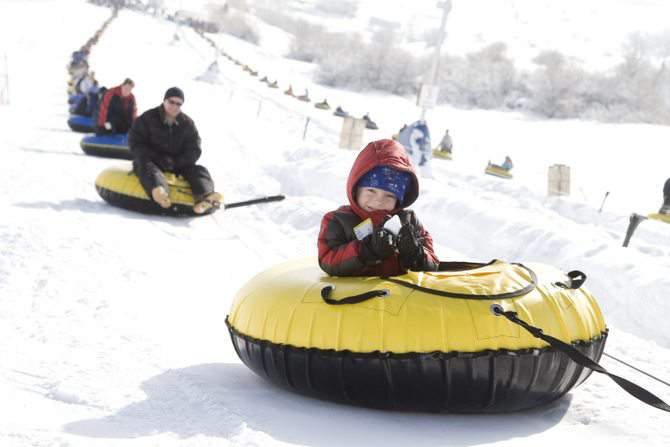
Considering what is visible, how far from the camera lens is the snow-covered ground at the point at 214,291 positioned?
3.18 metres

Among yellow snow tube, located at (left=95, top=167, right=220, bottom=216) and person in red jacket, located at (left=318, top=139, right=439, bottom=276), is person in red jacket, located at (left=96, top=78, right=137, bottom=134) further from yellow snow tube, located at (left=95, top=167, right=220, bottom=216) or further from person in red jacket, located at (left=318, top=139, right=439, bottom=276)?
person in red jacket, located at (left=318, top=139, right=439, bottom=276)

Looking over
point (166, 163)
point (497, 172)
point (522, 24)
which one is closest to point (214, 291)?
point (166, 163)

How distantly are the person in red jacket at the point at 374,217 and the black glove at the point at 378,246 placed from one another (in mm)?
17

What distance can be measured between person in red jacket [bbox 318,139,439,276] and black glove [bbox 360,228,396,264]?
2cm

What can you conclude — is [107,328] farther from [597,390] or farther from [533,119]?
[533,119]

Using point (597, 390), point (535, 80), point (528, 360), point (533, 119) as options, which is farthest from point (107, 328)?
point (535, 80)

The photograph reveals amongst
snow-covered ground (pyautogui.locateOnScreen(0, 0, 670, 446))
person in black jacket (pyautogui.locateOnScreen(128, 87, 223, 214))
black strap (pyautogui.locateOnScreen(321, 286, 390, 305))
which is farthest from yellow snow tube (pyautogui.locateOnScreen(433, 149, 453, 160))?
black strap (pyautogui.locateOnScreen(321, 286, 390, 305))

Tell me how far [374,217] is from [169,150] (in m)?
5.12

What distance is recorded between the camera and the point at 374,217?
381 cm

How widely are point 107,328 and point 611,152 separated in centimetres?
2285

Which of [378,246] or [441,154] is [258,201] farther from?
[441,154]

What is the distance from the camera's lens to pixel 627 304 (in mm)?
6273

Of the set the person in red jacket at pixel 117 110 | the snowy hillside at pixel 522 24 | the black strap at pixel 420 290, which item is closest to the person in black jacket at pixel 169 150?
the person in red jacket at pixel 117 110

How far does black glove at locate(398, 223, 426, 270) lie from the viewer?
3.57 meters
